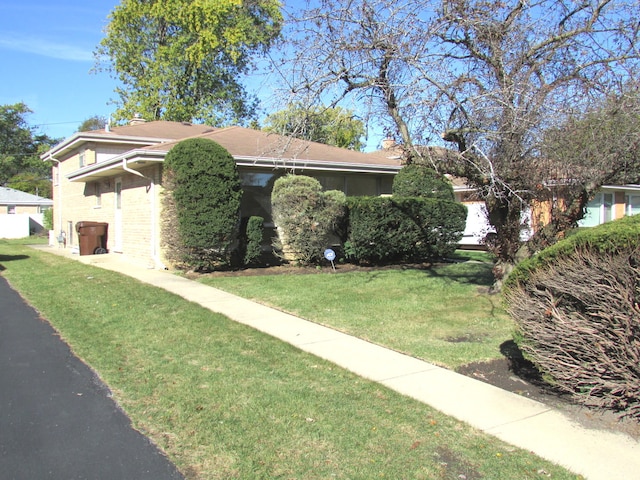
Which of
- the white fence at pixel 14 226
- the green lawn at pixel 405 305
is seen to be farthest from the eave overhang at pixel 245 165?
the white fence at pixel 14 226

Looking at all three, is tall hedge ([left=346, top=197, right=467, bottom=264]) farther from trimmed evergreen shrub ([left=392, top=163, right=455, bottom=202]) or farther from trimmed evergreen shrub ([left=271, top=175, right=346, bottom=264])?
trimmed evergreen shrub ([left=271, top=175, right=346, bottom=264])

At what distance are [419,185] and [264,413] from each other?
11.9m

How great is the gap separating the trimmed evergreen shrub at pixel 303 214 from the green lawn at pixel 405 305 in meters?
0.82

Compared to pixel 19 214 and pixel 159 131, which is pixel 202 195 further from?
pixel 19 214

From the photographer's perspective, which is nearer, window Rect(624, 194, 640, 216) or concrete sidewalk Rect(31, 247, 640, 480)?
concrete sidewalk Rect(31, 247, 640, 480)

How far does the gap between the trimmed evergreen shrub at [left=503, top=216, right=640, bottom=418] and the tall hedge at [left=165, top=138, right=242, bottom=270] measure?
8.22 meters

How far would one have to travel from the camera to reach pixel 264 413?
4.41 meters

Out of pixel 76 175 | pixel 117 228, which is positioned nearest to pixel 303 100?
pixel 117 228

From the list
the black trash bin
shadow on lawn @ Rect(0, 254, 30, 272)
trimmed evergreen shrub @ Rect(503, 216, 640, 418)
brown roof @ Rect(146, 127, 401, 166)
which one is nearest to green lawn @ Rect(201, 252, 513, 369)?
trimmed evergreen shrub @ Rect(503, 216, 640, 418)

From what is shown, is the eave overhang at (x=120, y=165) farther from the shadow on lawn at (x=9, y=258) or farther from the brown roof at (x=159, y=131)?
the shadow on lawn at (x=9, y=258)

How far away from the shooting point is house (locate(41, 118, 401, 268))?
13648mm

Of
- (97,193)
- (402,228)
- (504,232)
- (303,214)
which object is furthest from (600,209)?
(97,193)

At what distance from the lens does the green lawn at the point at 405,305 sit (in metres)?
6.78

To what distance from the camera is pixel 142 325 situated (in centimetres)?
743
